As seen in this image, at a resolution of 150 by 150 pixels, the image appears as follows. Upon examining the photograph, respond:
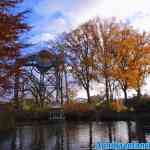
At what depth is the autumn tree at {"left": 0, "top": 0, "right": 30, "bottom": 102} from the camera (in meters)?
14.1

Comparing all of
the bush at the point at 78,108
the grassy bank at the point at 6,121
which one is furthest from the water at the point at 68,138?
the bush at the point at 78,108

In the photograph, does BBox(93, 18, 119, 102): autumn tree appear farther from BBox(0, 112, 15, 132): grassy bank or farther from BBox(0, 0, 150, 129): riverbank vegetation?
BBox(0, 112, 15, 132): grassy bank

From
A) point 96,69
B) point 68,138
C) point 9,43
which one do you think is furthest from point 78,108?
point 9,43

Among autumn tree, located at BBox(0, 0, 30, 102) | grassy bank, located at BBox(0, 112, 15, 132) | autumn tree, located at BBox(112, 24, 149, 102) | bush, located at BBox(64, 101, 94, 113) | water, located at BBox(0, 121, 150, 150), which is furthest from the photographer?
autumn tree, located at BBox(112, 24, 149, 102)

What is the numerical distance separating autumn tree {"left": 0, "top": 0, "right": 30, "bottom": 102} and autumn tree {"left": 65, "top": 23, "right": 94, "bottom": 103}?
1432 inches

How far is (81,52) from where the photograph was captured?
51562 millimetres

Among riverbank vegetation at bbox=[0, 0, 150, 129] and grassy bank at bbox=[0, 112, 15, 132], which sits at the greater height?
riverbank vegetation at bbox=[0, 0, 150, 129]

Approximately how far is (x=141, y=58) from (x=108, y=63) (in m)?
4.70

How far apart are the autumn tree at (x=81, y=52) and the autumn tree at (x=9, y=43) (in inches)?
1432

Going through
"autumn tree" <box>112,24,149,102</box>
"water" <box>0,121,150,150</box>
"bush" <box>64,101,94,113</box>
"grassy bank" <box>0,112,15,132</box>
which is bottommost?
"water" <box>0,121,150,150</box>

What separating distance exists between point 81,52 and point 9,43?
37.4 m

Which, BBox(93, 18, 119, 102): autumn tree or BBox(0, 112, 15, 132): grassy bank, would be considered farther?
BBox(93, 18, 119, 102): autumn tree

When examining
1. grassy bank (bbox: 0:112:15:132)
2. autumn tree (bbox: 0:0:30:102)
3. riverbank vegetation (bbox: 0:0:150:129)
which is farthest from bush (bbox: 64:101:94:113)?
autumn tree (bbox: 0:0:30:102)

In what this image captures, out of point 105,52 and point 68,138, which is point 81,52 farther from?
point 68,138
